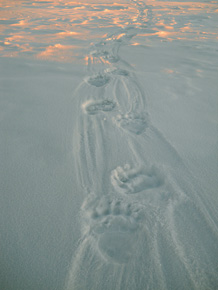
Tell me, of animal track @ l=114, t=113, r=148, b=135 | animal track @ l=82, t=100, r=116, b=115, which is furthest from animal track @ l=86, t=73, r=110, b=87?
animal track @ l=114, t=113, r=148, b=135

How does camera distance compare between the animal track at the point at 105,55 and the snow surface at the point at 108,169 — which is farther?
the animal track at the point at 105,55

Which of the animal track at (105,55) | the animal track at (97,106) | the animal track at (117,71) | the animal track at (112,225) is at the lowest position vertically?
the animal track at (112,225)

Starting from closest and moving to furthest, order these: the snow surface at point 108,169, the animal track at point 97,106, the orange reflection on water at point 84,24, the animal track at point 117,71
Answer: the snow surface at point 108,169 < the animal track at point 97,106 < the animal track at point 117,71 < the orange reflection on water at point 84,24

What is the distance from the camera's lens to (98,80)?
2490 mm

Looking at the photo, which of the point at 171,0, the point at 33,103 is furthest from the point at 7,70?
the point at 171,0

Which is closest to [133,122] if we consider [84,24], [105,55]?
[105,55]

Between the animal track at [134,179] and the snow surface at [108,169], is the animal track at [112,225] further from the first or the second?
the animal track at [134,179]

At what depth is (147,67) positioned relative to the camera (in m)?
2.76

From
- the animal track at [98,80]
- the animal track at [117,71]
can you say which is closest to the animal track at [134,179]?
the animal track at [98,80]

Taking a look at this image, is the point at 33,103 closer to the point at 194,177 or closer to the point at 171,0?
the point at 194,177

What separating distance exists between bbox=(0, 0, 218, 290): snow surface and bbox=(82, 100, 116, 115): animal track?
18mm

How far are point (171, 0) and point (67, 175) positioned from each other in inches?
348

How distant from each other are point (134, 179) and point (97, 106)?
979 millimetres

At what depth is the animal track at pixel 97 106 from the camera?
1995 mm
